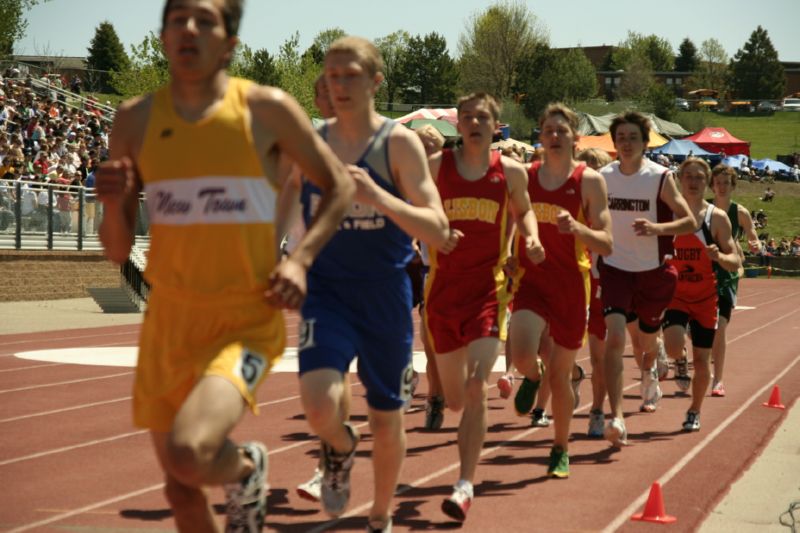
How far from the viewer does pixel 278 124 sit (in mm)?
4539

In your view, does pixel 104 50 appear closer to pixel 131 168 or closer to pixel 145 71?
pixel 145 71

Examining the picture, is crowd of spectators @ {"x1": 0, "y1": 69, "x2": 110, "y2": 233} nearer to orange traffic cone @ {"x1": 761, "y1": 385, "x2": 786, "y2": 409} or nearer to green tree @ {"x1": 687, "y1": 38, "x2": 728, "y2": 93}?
orange traffic cone @ {"x1": 761, "y1": 385, "x2": 786, "y2": 409}

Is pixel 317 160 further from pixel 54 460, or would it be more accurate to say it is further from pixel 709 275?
pixel 709 275

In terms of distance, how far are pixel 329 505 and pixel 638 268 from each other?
183 inches

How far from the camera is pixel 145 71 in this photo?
2445 inches

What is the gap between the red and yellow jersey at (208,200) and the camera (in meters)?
4.45

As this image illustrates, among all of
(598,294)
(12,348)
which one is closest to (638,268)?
(598,294)

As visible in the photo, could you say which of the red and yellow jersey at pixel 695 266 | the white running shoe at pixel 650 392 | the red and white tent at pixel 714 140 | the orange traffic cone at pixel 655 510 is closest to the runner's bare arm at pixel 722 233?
the red and yellow jersey at pixel 695 266

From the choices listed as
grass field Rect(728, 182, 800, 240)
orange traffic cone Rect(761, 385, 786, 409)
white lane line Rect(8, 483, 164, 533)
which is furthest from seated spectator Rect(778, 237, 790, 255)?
white lane line Rect(8, 483, 164, 533)

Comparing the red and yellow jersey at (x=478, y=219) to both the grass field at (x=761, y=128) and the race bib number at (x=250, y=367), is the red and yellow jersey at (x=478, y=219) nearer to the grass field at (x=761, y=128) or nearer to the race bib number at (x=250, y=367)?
the race bib number at (x=250, y=367)

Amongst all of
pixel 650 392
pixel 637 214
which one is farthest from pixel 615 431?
pixel 650 392

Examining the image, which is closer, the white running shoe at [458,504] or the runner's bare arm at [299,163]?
the runner's bare arm at [299,163]

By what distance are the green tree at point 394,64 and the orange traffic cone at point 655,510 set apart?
403ft

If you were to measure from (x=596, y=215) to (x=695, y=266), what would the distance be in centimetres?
308
